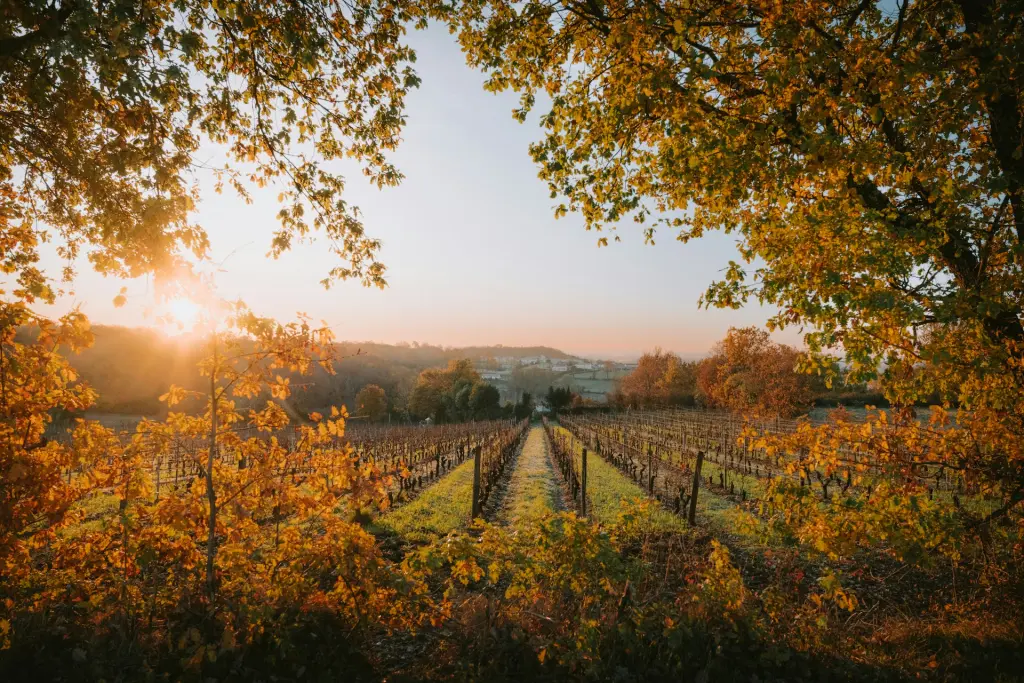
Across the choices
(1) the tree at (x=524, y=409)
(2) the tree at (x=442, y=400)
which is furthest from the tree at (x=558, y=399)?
(2) the tree at (x=442, y=400)

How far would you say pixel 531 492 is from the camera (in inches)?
639

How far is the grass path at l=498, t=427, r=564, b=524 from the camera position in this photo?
42.5 feet

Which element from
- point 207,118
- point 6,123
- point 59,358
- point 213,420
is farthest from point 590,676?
point 6,123

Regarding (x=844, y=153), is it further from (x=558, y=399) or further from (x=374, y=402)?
(x=558, y=399)

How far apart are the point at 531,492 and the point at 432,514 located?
478 centimetres

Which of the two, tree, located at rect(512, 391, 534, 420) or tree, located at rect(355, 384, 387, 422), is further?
tree, located at rect(512, 391, 534, 420)

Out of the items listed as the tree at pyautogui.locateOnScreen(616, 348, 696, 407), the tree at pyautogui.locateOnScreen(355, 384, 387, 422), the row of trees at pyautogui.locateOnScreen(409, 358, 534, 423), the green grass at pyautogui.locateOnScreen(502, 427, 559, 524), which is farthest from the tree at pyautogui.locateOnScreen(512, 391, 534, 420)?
the green grass at pyautogui.locateOnScreen(502, 427, 559, 524)

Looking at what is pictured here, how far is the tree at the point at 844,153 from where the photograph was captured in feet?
13.5

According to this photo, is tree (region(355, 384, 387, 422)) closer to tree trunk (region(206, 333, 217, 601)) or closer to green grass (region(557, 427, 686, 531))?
green grass (region(557, 427, 686, 531))

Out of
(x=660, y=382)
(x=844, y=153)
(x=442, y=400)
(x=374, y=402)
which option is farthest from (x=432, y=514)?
(x=660, y=382)

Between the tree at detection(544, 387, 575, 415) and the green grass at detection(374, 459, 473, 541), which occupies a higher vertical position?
the green grass at detection(374, 459, 473, 541)

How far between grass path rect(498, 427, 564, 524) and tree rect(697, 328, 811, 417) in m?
13.4

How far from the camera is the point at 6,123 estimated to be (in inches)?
196

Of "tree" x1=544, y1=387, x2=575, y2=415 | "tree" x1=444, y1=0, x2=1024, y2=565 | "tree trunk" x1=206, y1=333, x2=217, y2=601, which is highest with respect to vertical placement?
"tree" x1=444, y1=0, x2=1024, y2=565
